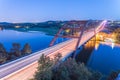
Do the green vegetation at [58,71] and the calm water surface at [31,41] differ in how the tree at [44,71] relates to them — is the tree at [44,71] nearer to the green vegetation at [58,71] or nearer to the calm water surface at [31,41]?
the green vegetation at [58,71]

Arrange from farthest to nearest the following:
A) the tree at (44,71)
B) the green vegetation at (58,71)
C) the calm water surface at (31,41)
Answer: the calm water surface at (31,41) < the green vegetation at (58,71) < the tree at (44,71)

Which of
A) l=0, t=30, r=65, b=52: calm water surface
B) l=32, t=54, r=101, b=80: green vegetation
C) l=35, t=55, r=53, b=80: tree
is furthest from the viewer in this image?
l=0, t=30, r=65, b=52: calm water surface

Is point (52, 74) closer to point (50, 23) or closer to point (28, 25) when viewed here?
point (50, 23)

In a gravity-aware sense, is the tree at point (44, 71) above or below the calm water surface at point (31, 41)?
above

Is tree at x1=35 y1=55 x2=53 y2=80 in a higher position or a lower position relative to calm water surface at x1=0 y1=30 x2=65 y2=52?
higher

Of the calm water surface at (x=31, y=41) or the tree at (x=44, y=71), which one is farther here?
the calm water surface at (x=31, y=41)

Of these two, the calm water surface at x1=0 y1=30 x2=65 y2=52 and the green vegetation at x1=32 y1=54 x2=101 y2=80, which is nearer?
the green vegetation at x1=32 y1=54 x2=101 y2=80

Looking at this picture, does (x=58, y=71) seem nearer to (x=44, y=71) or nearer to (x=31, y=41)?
(x=44, y=71)

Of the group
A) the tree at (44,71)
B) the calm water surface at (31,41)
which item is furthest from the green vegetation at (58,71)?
the calm water surface at (31,41)

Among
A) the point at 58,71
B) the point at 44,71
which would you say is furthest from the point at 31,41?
the point at 44,71

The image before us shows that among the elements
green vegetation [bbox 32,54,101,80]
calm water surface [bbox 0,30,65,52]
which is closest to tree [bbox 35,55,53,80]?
green vegetation [bbox 32,54,101,80]

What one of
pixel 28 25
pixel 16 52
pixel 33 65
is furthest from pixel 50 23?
pixel 33 65

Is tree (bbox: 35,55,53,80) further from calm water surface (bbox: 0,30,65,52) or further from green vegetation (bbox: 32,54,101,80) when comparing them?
calm water surface (bbox: 0,30,65,52)

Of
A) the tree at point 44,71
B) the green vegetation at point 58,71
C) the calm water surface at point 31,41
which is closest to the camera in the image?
the tree at point 44,71
